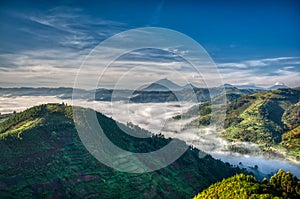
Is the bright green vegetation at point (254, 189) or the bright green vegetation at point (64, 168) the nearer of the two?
the bright green vegetation at point (254, 189)

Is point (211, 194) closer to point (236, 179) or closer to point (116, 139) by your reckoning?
point (236, 179)

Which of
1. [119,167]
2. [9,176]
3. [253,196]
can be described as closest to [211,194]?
[253,196]

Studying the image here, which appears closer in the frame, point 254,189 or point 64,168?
point 254,189

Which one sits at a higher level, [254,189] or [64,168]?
[254,189]
